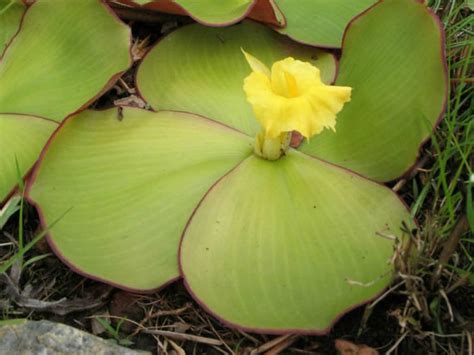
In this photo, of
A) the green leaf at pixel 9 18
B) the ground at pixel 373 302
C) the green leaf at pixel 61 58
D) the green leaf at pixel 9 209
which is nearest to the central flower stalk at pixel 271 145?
the ground at pixel 373 302

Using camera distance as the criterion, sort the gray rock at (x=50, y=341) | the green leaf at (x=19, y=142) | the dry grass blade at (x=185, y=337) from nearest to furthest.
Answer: the gray rock at (x=50, y=341) < the dry grass blade at (x=185, y=337) < the green leaf at (x=19, y=142)

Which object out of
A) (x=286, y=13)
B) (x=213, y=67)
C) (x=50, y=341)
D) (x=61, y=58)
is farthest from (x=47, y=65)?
(x=50, y=341)

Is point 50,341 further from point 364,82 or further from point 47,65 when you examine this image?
point 364,82

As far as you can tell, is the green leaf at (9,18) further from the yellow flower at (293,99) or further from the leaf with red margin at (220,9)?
the yellow flower at (293,99)

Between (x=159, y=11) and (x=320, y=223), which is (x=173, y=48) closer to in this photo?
(x=159, y=11)

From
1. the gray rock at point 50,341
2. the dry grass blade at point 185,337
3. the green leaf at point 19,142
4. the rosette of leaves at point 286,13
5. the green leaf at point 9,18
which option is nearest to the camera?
the gray rock at point 50,341

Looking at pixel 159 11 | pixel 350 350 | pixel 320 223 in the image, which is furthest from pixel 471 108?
pixel 159 11
